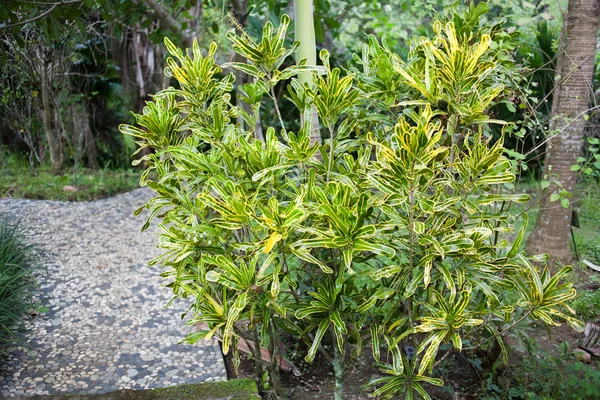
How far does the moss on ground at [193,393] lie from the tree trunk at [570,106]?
218 centimetres

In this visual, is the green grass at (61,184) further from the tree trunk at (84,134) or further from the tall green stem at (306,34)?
the tall green stem at (306,34)

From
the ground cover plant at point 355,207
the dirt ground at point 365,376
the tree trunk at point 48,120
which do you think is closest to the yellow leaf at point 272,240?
the ground cover plant at point 355,207

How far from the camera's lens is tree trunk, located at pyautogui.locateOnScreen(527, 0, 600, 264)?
→ 3.39 m

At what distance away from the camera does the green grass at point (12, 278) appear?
310 cm

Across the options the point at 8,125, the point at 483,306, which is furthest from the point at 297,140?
the point at 8,125

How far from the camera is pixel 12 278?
10.6 ft

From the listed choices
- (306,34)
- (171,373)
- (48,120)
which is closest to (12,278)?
(171,373)

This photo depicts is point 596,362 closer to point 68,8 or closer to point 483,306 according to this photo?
point 483,306

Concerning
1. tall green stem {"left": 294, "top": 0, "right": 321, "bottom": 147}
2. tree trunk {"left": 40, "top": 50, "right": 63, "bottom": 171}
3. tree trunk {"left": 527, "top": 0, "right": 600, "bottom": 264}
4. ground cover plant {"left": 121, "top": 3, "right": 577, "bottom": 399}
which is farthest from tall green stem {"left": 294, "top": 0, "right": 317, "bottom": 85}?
tree trunk {"left": 40, "top": 50, "right": 63, "bottom": 171}

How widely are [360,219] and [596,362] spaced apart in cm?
167

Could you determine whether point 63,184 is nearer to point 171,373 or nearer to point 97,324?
point 97,324

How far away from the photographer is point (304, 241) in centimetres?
196

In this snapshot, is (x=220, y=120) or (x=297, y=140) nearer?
(x=297, y=140)

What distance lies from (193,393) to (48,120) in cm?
535
